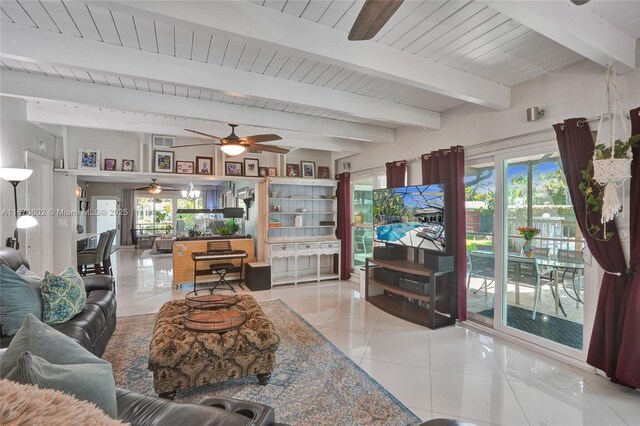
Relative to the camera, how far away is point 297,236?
6484 millimetres

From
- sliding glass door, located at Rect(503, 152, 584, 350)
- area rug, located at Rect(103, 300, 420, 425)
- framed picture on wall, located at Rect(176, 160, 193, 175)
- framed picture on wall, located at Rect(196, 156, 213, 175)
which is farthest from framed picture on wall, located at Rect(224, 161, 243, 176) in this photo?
sliding glass door, located at Rect(503, 152, 584, 350)

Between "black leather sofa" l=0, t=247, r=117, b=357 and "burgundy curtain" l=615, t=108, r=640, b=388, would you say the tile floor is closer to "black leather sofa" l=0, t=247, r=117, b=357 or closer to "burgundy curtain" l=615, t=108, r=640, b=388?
"burgundy curtain" l=615, t=108, r=640, b=388

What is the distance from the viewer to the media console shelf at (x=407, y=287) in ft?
12.4

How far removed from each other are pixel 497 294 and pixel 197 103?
4.17 meters

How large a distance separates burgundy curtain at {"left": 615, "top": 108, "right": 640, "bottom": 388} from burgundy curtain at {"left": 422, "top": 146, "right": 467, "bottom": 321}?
1.53m

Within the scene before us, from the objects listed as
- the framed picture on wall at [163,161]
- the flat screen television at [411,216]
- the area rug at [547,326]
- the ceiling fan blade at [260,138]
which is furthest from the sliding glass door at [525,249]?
the framed picture on wall at [163,161]

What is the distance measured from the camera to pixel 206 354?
7.34ft

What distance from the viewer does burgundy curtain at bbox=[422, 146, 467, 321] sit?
3.81 meters

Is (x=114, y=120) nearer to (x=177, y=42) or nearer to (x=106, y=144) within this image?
(x=106, y=144)

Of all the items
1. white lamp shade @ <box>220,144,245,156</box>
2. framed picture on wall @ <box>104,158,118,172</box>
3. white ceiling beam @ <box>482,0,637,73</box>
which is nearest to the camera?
white ceiling beam @ <box>482,0,637,73</box>

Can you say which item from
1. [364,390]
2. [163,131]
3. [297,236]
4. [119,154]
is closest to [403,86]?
[364,390]

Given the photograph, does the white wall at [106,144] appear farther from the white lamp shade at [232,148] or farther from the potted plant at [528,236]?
the potted plant at [528,236]

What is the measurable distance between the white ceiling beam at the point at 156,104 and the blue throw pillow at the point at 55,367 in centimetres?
290

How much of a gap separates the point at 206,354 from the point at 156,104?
2.78 meters
